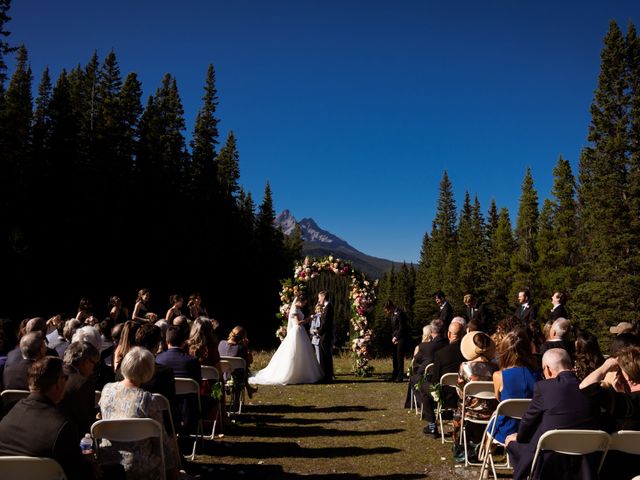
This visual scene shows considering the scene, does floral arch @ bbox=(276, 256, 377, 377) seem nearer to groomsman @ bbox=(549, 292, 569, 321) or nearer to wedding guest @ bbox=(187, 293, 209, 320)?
wedding guest @ bbox=(187, 293, 209, 320)

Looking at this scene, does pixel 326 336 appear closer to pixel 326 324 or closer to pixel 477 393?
pixel 326 324

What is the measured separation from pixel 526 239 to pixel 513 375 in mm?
51954

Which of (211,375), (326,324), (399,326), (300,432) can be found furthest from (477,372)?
(326,324)

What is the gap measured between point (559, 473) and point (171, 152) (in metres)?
45.3

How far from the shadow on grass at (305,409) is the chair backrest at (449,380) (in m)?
3.16

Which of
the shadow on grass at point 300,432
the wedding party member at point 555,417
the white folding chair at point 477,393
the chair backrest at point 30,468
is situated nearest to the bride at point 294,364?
the shadow on grass at point 300,432

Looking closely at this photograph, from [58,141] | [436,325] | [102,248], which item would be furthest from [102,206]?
[436,325]

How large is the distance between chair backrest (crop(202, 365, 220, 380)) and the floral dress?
2.75 metres

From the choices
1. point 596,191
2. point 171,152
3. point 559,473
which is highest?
point 171,152

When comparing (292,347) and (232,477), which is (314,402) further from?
(232,477)

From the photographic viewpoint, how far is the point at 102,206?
37.1 metres

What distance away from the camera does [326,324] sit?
14.8m

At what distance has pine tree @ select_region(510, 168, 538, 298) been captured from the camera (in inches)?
2041

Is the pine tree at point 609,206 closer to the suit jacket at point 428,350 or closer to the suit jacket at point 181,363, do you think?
the suit jacket at point 428,350
